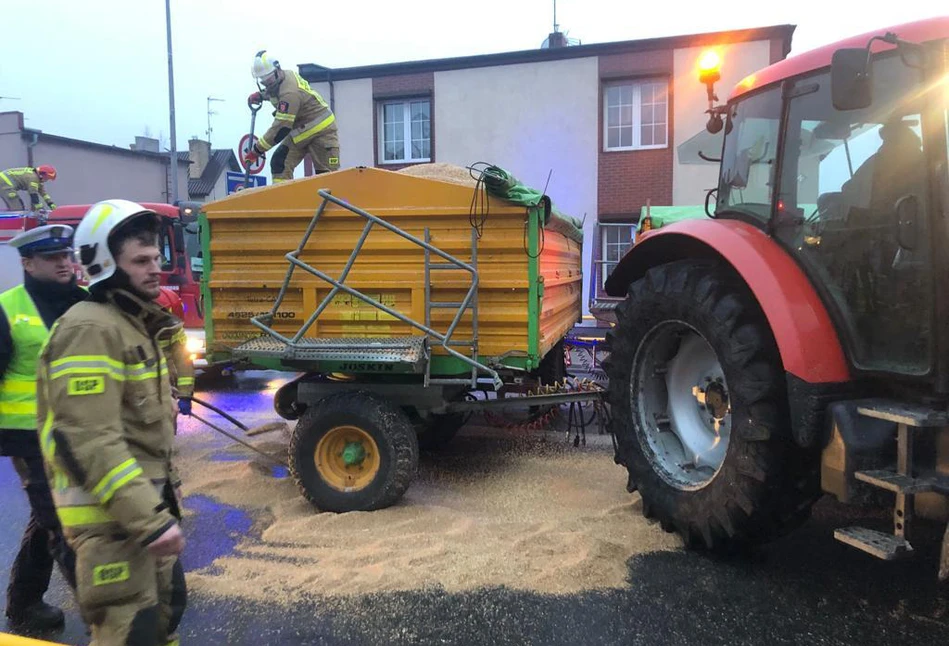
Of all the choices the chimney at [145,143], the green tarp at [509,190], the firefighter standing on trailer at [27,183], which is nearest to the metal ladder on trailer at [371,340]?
the green tarp at [509,190]

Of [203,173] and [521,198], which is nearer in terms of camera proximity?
[521,198]

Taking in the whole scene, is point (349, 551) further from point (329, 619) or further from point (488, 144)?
point (488, 144)

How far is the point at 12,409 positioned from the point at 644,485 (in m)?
3.05

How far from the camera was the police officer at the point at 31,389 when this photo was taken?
2932 mm

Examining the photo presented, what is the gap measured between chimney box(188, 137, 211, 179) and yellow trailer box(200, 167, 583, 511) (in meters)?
31.1

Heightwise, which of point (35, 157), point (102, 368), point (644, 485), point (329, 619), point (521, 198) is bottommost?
point (329, 619)

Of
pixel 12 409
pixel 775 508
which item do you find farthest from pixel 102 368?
pixel 775 508

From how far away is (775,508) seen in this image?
10.1 feet

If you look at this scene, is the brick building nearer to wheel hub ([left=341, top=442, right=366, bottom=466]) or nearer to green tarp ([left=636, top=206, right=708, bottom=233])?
green tarp ([left=636, top=206, right=708, bottom=233])

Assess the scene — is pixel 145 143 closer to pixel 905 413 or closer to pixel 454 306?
pixel 454 306

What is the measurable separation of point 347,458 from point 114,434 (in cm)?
253

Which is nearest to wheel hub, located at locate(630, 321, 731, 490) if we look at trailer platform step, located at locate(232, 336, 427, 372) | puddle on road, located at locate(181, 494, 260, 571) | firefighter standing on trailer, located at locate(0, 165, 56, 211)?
trailer platform step, located at locate(232, 336, 427, 372)

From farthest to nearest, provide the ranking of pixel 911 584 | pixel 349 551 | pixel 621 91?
pixel 621 91 < pixel 349 551 < pixel 911 584

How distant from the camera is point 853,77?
2.62 m
